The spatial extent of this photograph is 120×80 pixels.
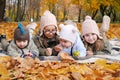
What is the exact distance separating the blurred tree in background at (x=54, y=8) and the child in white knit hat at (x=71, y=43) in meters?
15.2

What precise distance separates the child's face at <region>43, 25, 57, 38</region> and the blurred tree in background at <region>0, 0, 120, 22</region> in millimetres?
14709

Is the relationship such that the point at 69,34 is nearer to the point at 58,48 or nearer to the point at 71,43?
the point at 71,43

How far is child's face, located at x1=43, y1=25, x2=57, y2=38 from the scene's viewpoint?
6277 millimetres

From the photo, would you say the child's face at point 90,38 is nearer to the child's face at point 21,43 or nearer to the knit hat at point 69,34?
the knit hat at point 69,34

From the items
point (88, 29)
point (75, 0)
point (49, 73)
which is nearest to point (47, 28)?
point (88, 29)

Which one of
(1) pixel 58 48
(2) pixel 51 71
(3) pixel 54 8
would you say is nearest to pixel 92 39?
(1) pixel 58 48

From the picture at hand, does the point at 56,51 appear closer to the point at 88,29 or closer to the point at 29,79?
the point at 88,29

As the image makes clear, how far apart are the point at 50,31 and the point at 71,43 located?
52cm

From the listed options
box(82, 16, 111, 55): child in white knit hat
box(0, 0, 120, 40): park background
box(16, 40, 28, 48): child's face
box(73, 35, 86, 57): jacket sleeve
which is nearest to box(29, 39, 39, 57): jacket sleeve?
box(16, 40, 28, 48): child's face

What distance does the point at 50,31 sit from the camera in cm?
633

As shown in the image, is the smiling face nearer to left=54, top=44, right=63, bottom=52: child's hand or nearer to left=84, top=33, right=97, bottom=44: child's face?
left=54, top=44, right=63, bottom=52: child's hand

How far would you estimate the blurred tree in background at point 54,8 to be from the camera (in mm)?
27011

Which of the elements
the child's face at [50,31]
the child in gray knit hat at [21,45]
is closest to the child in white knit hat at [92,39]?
the child's face at [50,31]

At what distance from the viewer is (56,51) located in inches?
235
